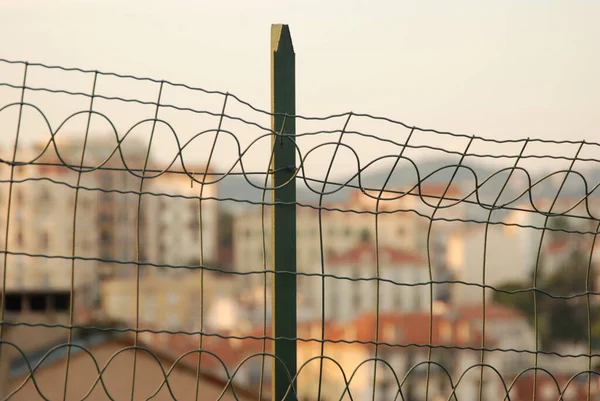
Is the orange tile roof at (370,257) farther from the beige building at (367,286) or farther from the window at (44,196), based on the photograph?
the window at (44,196)

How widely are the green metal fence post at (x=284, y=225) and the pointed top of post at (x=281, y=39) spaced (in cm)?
3

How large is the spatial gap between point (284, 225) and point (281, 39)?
0.45m

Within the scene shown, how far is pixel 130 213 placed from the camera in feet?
221

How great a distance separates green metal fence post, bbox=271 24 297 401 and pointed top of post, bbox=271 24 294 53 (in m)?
0.03

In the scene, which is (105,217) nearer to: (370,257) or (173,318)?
(173,318)

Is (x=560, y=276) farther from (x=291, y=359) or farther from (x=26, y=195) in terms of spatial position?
(x=291, y=359)

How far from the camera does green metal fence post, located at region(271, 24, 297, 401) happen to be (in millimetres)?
2199

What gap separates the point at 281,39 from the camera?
2.30 meters

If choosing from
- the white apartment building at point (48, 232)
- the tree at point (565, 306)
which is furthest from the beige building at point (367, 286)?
the white apartment building at point (48, 232)

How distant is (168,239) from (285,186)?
6116 centimetres

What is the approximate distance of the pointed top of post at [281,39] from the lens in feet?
7.52

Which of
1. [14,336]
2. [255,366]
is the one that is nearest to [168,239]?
[255,366]

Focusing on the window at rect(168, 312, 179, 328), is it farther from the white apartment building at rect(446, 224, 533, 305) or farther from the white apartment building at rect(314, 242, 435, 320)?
the white apartment building at rect(446, 224, 533, 305)

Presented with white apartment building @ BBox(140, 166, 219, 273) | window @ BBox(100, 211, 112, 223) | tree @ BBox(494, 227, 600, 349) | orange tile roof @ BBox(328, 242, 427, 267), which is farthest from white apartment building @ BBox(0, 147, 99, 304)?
tree @ BBox(494, 227, 600, 349)
